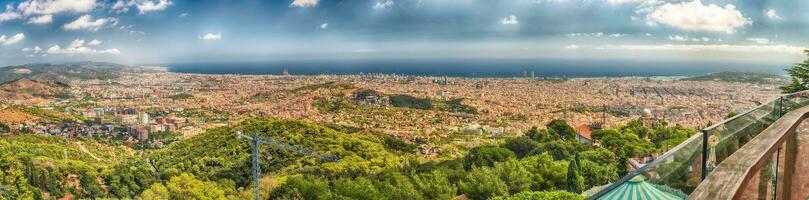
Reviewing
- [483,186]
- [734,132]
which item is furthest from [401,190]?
[734,132]

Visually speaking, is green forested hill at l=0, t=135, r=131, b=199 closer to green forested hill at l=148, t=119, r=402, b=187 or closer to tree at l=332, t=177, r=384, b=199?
green forested hill at l=148, t=119, r=402, b=187

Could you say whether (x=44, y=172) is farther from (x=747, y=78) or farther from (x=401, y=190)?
(x=747, y=78)

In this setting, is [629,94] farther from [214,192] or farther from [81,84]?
[81,84]

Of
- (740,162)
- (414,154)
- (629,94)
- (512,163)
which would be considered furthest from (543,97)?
(740,162)

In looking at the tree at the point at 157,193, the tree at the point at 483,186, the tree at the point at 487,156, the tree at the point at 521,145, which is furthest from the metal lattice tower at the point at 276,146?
the tree at the point at 483,186

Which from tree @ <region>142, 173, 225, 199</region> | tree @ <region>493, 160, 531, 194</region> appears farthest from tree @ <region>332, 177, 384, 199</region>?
tree @ <region>142, 173, 225, 199</region>

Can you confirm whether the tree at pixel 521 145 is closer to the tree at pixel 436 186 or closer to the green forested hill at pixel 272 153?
the green forested hill at pixel 272 153

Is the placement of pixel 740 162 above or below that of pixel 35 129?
above
